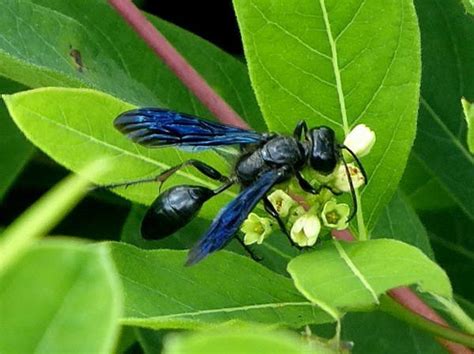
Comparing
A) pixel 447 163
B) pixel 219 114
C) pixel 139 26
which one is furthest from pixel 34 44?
pixel 447 163

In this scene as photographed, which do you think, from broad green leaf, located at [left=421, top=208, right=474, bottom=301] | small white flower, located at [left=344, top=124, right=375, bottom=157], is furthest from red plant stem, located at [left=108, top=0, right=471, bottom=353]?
broad green leaf, located at [left=421, top=208, right=474, bottom=301]

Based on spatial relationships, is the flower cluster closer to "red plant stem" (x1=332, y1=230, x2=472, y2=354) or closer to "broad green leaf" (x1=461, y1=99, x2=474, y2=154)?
"red plant stem" (x1=332, y1=230, x2=472, y2=354)

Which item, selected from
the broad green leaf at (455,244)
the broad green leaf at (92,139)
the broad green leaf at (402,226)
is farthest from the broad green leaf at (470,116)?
the broad green leaf at (455,244)

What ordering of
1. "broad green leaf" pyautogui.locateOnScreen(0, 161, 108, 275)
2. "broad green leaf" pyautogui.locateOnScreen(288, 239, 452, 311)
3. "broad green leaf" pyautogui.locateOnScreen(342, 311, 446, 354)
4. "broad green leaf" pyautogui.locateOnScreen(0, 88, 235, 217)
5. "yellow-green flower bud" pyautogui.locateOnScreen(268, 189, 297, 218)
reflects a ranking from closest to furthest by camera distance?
"broad green leaf" pyautogui.locateOnScreen(0, 161, 108, 275) < "broad green leaf" pyautogui.locateOnScreen(288, 239, 452, 311) < "broad green leaf" pyautogui.locateOnScreen(0, 88, 235, 217) < "yellow-green flower bud" pyautogui.locateOnScreen(268, 189, 297, 218) < "broad green leaf" pyautogui.locateOnScreen(342, 311, 446, 354)

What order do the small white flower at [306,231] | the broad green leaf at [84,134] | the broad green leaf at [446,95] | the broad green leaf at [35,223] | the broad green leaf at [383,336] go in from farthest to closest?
the broad green leaf at [446,95] → the broad green leaf at [383,336] → the small white flower at [306,231] → the broad green leaf at [84,134] → the broad green leaf at [35,223]

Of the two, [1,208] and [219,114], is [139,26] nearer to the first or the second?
[219,114]

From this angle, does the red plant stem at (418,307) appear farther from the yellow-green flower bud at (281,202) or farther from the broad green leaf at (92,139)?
the broad green leaf at (92,139)
